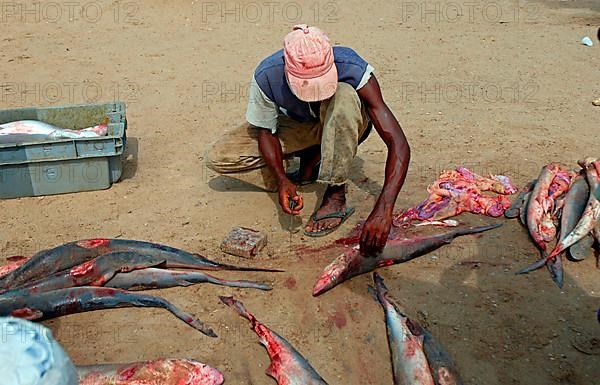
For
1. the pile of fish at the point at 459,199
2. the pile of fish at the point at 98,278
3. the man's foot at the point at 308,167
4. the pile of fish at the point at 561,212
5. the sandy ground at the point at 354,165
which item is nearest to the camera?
the sandy ground at the point at 354,165

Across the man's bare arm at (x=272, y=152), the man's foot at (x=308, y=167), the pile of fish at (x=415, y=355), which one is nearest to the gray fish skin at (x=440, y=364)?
the pile of fish at (x=415, y=355)

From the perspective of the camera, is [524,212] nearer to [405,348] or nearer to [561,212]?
[561,212]

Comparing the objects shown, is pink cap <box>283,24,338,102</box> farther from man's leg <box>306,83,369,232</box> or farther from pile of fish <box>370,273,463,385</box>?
pile of fish <box>370,273,463,385</box>

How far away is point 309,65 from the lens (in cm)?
403

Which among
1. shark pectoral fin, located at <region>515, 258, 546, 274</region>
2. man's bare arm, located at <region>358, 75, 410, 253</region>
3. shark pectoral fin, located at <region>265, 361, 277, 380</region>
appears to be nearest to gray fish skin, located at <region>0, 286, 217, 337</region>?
shark pectoral fin, located at <region>265, 361, 277, 380</region>

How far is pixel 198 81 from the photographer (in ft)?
25.3

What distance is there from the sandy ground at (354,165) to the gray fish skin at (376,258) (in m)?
0.06

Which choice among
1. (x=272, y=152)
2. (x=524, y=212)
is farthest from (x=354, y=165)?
(x=524, y=212)

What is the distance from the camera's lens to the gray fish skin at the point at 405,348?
11.0 ft

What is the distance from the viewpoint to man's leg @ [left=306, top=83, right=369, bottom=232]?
438 centimetres

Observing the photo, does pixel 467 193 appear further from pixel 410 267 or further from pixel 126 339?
pixel 126 339

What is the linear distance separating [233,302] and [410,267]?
118 cm

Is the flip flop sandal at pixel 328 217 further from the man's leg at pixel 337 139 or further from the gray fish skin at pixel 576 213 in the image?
the gray fish skin at pixel 576 213

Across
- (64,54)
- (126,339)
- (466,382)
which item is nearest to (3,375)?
(126,339)
